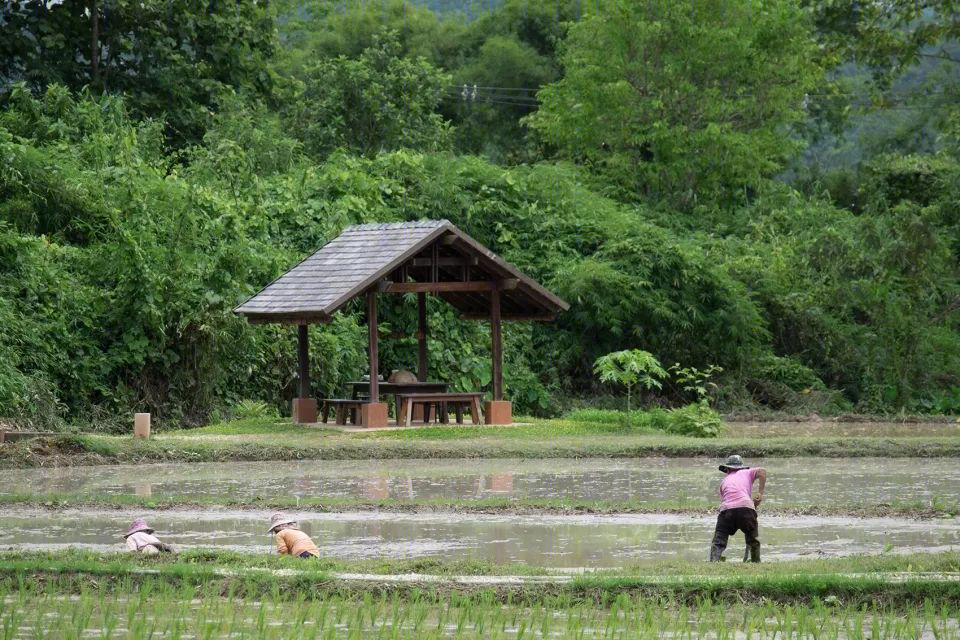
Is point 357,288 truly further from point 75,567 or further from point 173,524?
point 75,567

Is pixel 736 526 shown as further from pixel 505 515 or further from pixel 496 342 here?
pixel 496 342

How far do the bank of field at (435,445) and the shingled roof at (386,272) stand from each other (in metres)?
1.80

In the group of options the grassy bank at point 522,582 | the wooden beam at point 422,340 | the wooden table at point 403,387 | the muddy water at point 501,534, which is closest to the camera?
the grassy bank at point 522,582

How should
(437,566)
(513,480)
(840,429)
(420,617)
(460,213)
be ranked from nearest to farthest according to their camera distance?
1. (420,617)
2. (437,566)
3. (513,480)
4. (840,429)
5. (460,213)

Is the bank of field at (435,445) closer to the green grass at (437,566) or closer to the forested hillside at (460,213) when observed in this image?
the forested hillside at (460,213)

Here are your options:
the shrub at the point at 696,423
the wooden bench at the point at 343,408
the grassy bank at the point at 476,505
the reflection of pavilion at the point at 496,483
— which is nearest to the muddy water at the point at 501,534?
the grassy bank at the point at 476,505

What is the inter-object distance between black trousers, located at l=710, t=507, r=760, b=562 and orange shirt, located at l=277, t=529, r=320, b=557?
9.33 feet

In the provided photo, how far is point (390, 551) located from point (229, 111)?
22.3m

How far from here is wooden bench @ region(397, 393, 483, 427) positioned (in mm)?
23125

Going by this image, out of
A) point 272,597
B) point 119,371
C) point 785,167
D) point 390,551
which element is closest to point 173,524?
point 390,551

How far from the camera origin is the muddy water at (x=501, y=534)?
39.0ft

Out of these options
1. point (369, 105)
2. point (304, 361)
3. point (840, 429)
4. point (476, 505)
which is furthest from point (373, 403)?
point (369, 105)

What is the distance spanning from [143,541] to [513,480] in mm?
6801

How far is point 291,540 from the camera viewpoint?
1143 cm
